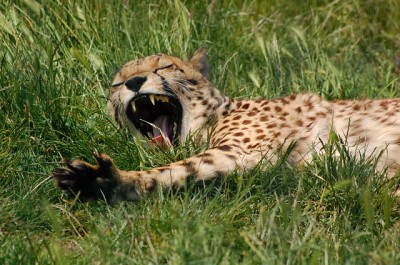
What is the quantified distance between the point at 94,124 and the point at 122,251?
166cm

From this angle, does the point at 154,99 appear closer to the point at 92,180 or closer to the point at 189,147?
the point at 189,147

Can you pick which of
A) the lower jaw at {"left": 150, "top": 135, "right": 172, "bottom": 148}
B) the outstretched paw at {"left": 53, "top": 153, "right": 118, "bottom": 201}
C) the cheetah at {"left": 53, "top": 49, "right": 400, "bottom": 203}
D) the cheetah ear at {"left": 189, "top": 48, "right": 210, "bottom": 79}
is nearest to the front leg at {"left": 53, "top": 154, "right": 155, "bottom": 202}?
the outstretched paw at {"left": 53, "top": 153, "right": 118, "bottom": 201}

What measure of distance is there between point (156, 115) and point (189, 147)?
525 mm

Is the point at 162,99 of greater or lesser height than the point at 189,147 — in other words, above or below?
above

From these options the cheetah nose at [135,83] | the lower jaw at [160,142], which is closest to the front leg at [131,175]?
the lower jaw at [160,142]

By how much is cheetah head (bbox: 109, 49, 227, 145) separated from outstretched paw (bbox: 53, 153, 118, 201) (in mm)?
901

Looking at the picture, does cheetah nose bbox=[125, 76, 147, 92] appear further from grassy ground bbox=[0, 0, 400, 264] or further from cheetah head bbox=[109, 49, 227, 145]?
grassy ground bbox=[0, 0, 400, 264]

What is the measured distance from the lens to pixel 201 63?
18.7 feet

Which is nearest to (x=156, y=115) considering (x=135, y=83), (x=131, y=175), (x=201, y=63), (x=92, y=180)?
(x=135, y=83)

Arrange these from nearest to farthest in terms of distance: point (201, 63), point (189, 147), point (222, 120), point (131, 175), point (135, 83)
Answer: point (131, 175)
point (189, 147)
point (135, 83)
point (222, 120)
point (201, 63)

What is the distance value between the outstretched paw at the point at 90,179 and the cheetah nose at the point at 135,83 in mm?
1008

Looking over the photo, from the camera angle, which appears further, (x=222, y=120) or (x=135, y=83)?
(x=222, y=120)

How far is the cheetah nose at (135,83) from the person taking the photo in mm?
5238

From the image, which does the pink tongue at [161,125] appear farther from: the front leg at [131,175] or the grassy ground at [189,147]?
the front leg at [131,175]
